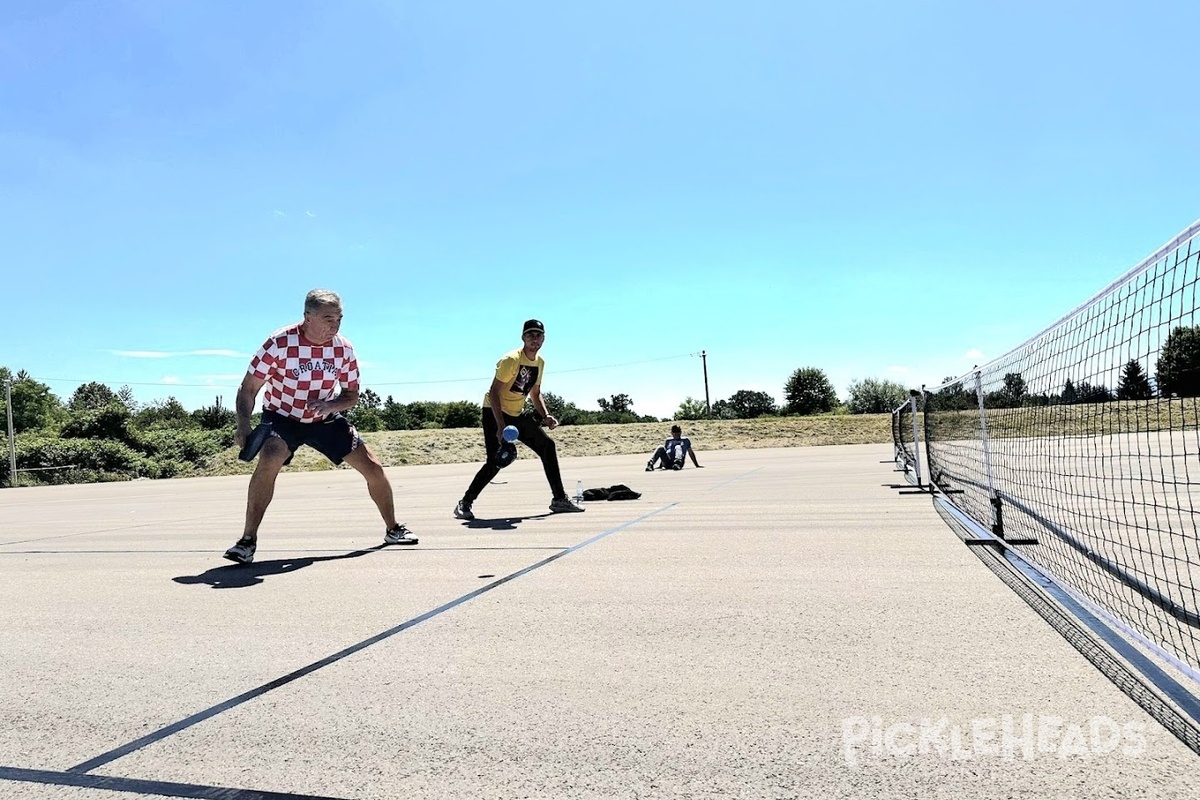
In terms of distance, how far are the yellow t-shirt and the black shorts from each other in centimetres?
198

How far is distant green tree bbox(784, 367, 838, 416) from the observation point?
100688mm

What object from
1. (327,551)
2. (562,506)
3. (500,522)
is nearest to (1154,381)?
(500,522)

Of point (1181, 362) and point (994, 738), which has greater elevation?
point (1181, 362)

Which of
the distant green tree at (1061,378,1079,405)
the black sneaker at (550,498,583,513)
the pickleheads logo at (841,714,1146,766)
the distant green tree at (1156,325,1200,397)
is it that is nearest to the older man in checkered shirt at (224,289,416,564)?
the black sneaker at (550,498,583,513)

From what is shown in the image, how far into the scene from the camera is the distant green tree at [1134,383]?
12.4 feet

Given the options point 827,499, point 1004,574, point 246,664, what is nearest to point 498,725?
point 246,664

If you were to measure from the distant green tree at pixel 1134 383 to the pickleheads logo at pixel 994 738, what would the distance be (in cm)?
237

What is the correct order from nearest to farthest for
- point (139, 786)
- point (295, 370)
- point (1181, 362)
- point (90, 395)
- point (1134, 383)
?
point (139, 786) < point (1181, 362) < point (1134, 383) < point (295, 370) < point (90, 395)

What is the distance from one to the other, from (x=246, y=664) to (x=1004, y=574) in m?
3.59

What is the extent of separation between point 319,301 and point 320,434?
97cm

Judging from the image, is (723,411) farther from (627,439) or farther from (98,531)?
(98,531)

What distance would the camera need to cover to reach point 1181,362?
325 centimetres

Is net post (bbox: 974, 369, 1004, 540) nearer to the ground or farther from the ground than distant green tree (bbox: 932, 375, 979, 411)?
nearer to the ground

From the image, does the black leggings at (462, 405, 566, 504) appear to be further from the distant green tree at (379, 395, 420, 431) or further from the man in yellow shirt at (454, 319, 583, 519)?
the distant green tree at (379, 395, 420, 431)
